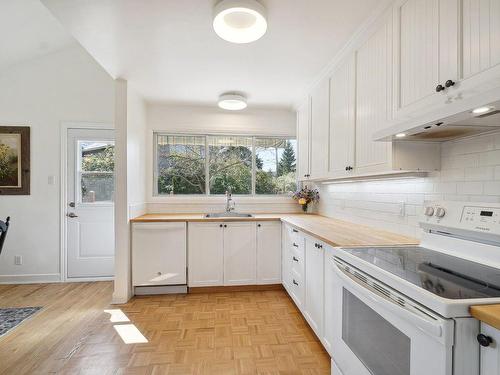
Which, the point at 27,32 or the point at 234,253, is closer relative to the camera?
the point at 27,32

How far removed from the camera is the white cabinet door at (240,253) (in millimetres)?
3084

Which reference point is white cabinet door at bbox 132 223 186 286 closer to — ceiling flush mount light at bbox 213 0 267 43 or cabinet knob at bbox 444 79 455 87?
ceiling flush mount light at bbox 213 0 267 43

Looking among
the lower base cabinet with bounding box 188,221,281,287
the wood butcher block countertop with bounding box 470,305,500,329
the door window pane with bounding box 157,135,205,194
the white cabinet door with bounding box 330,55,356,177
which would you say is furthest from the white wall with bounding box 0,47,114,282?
the wood butcher block countertop with bounding box 470,305,500,329

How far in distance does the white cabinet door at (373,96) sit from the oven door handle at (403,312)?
0.80 m

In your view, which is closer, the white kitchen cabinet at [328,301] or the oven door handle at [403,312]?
the oven door handle at [403,312]

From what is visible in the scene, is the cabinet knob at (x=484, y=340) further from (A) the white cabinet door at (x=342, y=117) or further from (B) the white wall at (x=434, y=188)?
(A) the white cabinet door at (x=342, y=117)

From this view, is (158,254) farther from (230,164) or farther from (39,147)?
(39,147)

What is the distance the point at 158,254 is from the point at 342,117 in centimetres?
238

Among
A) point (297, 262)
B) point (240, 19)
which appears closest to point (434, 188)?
point (297, 262)

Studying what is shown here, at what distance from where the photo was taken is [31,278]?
3371 mm

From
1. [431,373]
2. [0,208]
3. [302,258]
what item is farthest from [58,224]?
[431,373]

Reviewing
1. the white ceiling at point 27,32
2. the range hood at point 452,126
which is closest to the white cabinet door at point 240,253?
the range hood at point 452,126

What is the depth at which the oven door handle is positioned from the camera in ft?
2.65

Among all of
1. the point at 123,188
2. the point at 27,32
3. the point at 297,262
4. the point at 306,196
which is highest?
the point at 27,32
